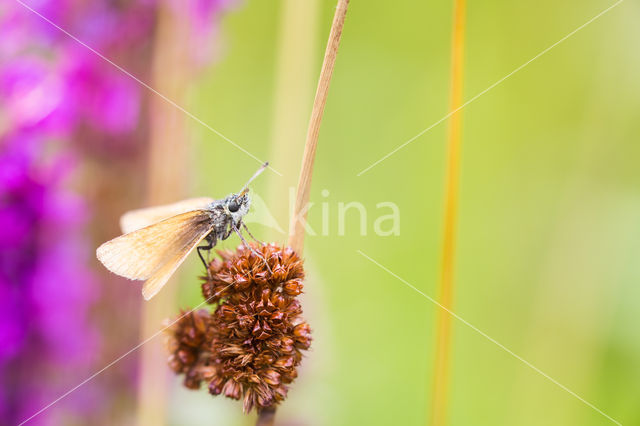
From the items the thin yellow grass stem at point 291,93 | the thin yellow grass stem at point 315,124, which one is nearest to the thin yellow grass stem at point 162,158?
the thin yellow grass stem at point 291,93

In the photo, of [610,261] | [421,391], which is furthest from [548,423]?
A: [610,261]

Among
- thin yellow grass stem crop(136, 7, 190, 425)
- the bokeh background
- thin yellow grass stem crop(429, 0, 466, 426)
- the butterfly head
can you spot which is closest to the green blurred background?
the bokeh background

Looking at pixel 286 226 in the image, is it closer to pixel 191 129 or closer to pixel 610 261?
pixel 191 129

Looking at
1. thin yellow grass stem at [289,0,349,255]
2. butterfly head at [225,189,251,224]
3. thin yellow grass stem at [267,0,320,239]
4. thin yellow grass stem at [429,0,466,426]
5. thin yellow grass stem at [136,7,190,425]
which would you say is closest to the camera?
thin yellow grass stem at [289,0,349,255]

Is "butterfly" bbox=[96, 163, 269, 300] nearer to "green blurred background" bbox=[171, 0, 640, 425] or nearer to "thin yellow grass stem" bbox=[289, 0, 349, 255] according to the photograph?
"thin yellow grass stem" bbox=[289, 0, 349, 255]

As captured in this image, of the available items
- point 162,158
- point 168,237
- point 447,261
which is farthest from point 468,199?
point 168,237
